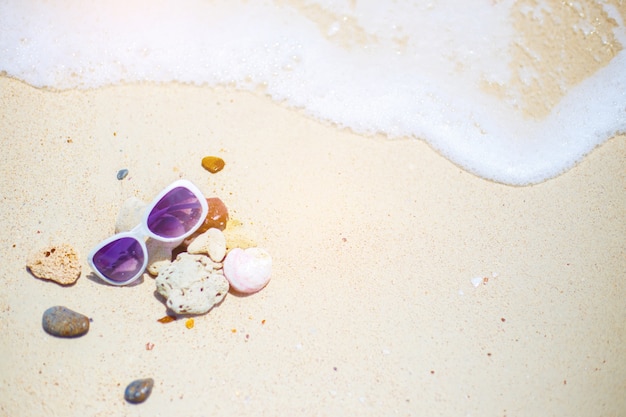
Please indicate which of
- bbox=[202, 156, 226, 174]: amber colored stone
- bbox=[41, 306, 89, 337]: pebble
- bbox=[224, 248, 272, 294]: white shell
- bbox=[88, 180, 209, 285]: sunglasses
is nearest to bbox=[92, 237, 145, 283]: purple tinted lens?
bbox=[88, 180, 209, 285]: sunglasses

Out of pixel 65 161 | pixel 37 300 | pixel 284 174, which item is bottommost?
pixel 37 300

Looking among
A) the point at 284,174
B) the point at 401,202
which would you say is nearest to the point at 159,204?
the point at 284,174

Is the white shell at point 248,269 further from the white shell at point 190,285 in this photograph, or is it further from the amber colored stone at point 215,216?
the amber colored stone at point 215,216

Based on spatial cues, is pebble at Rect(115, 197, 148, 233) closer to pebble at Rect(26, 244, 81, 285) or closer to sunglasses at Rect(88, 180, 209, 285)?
sunglasses at Rect(88, 180, 209, 285)

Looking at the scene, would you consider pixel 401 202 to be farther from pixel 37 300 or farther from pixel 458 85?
pixel 37 300

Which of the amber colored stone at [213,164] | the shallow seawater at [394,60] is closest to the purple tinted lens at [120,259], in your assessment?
the amber colored stone at [213,164]

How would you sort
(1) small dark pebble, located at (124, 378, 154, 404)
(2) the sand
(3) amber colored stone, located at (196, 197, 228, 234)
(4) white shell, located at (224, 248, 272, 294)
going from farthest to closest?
(3) amber colored stone, located at (196, 197, 228, 234) → (4) white shell, located at (224, 248, 272, 294) → (2) the sand → (1) small dark pebble, located at (124, 378, 154, 404)
